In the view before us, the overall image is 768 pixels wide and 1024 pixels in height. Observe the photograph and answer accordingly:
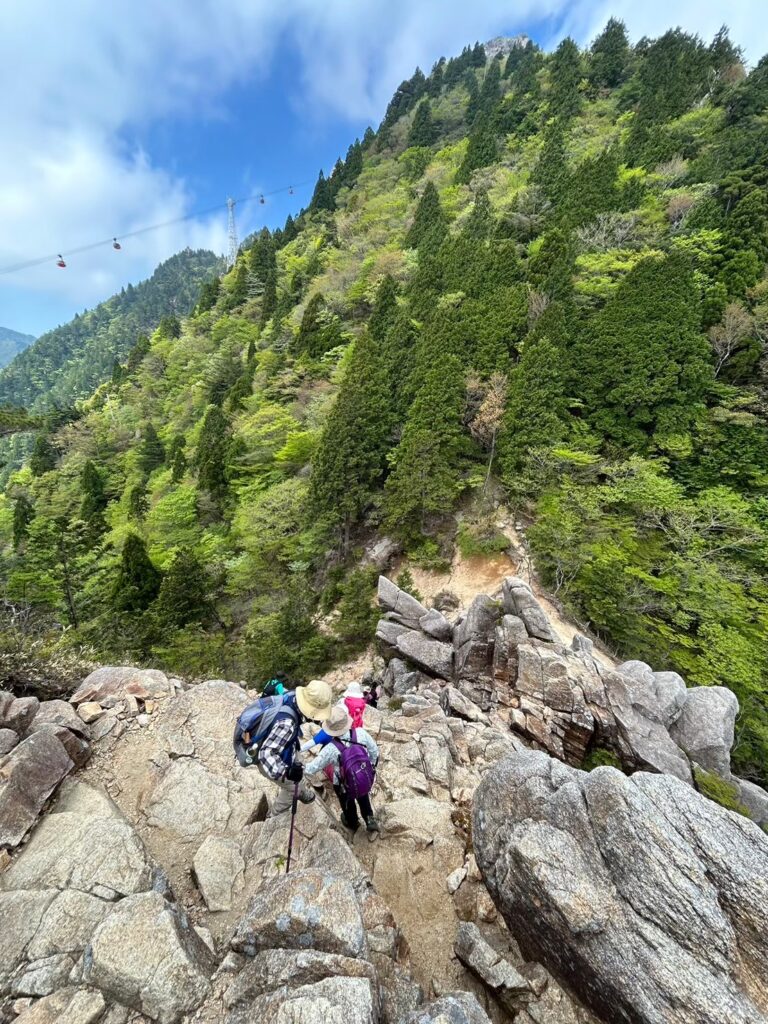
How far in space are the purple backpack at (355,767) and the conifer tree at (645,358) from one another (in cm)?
1877

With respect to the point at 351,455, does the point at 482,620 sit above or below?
below

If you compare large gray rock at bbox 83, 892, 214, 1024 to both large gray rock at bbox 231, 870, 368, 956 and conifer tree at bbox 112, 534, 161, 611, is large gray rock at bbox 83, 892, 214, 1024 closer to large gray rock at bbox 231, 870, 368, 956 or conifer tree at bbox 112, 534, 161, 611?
large gray rock at bbox 231, 870, 368, 956

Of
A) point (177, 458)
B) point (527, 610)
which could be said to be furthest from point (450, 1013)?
point (177, 458)

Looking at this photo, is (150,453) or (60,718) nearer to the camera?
(60,718)

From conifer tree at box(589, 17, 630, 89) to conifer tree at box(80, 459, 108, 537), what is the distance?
60.7 meters

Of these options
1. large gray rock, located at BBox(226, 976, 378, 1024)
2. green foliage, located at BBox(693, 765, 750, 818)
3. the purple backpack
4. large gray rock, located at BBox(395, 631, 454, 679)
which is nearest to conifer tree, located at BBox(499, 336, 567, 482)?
large gray rock, located at BBox(395, 631, 454, 679)

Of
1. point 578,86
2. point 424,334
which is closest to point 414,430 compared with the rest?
point 424,334

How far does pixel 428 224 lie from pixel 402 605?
107ft

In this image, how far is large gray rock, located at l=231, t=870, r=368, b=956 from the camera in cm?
329

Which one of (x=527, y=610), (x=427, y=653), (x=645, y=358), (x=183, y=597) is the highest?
(x=645, y=358)

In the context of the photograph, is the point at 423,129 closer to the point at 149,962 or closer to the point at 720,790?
the point at 720,790

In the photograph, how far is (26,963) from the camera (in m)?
3.44

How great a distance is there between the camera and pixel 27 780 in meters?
5.21

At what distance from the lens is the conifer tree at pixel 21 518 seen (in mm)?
30531
